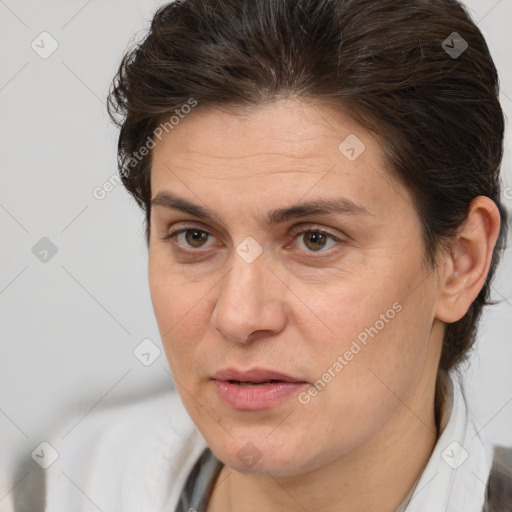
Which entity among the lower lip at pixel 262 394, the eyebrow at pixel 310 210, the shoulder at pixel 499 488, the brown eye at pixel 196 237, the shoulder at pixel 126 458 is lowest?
the shoulder at pixel 499 488

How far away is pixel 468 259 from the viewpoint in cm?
214

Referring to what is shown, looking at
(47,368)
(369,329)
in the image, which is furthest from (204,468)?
(47,368)

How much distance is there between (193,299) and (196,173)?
27cm

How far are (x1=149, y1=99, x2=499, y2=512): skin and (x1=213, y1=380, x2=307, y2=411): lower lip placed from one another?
0.06ft

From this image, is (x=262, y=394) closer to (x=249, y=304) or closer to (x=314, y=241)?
(x=249, y=304)

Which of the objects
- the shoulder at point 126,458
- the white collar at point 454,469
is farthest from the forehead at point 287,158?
the shoulder at point 126,458

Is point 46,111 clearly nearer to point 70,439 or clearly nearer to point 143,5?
point 143,5

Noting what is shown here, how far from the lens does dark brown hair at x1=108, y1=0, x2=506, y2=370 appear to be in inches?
75.7

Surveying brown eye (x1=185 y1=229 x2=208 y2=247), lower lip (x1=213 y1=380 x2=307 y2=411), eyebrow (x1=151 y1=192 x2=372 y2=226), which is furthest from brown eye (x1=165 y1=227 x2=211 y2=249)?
lower lip (x1=213 y1=380 x2=307 y2=411)

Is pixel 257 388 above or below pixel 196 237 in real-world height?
below

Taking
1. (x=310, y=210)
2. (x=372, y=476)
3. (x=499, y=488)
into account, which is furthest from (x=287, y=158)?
(x=499, y=488)

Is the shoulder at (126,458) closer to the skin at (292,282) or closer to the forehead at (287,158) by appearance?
the skin at (292,282)

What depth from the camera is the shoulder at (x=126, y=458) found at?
257 cm

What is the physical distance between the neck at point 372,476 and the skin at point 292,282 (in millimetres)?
20
